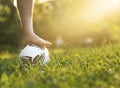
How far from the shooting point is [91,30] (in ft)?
150

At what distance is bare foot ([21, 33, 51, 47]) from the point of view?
5.74 meters

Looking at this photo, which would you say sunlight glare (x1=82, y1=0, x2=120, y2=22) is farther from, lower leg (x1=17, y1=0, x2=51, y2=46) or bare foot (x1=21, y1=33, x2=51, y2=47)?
bare foot (x1=21, y1=33, x2=51, y2=47)

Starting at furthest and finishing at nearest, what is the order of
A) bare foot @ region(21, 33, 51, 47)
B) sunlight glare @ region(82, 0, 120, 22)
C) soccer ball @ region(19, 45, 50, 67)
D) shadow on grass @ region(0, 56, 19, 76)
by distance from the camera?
1. sunlight glare @ region(82, 0, 120, 22)
2. bare foot @ region(21, 33, 51, 47)
3. soccer ball @ region(19, 45, 50, 67)
4. shadow on grass @ region(0, 56, 19, 76)

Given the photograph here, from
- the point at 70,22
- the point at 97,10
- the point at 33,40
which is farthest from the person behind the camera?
the point at 97,10

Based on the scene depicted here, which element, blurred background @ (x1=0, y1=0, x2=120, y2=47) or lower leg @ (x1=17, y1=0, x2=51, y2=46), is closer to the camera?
lower leg @ (x1=17, y1=0, x2=51, y2=46)

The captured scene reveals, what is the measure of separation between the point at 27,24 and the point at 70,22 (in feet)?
140

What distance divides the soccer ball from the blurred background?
30.1 metres

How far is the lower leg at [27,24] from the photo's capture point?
18.9 ft

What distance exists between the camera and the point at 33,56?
5.56 metres

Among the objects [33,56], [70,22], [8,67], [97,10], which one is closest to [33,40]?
[33,56]

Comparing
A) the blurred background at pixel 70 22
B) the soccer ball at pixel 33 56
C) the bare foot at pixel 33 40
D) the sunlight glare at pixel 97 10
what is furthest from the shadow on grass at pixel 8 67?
the sunlight glare at pixel 97 10

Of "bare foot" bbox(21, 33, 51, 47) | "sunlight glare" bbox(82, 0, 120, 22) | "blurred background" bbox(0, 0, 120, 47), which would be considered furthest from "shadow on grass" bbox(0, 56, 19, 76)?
"sunlight glare" bbox(82, 0, 120, 22)

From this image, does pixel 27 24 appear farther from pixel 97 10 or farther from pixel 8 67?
pixel 97 10

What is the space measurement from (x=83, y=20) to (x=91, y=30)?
421 cm
